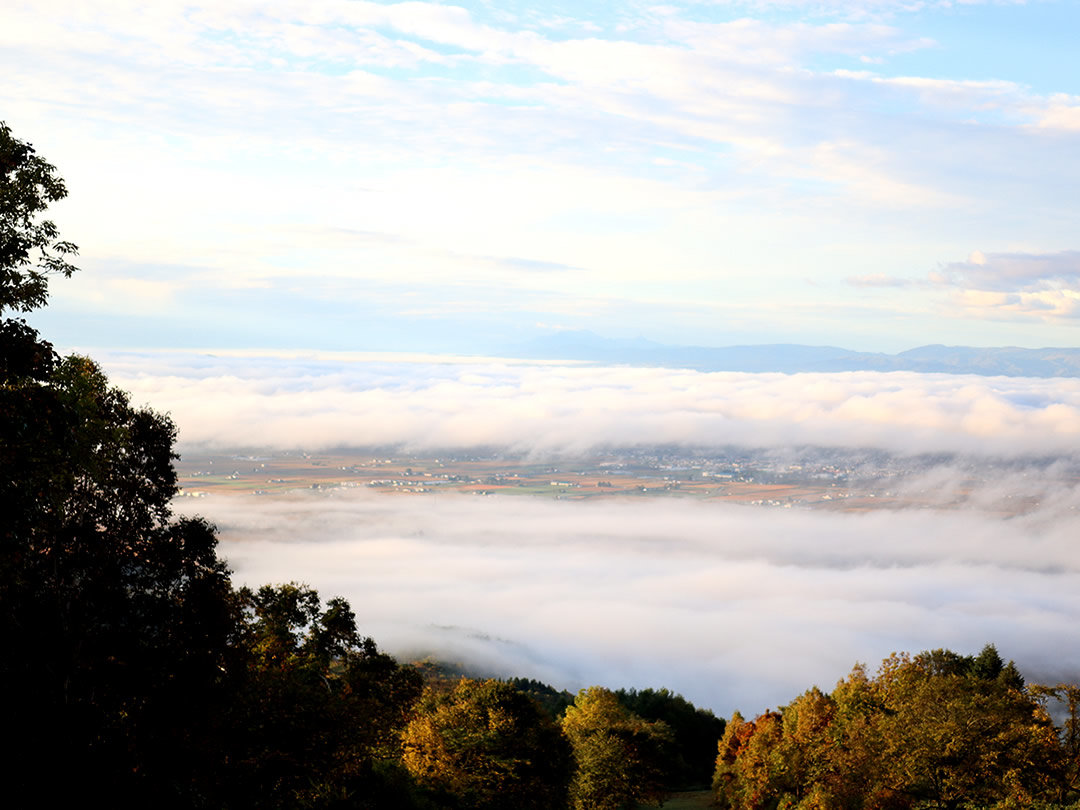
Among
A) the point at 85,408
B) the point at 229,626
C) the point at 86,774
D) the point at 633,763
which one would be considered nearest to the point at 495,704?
the point at 633,763

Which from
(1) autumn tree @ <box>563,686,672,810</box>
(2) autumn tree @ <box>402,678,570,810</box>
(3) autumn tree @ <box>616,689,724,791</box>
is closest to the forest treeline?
(2) autumn tree @ <box>402,678,570,810</box>

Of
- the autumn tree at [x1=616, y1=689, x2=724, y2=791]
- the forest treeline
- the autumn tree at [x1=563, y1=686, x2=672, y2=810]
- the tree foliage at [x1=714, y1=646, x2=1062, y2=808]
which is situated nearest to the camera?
the forest treeline

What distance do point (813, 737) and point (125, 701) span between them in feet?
163

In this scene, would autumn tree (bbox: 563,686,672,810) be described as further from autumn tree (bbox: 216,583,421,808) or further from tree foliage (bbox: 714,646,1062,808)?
autumn tree (bbox: 216,583,421,808)

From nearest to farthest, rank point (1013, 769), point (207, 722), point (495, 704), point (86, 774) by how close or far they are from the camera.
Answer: point (86, 774), point (207, 722), point (1013, 769), point (495, 704)

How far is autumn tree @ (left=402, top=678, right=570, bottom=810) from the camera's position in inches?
1880

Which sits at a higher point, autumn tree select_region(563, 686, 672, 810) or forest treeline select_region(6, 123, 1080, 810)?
forest treeline select_region(6, 123, 1080, 810)

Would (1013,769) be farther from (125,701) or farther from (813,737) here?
(125,701)

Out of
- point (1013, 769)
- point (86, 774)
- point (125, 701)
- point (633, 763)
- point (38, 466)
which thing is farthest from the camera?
point (633, 763)

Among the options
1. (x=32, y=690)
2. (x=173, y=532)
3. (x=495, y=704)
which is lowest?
(x=495, y=704)

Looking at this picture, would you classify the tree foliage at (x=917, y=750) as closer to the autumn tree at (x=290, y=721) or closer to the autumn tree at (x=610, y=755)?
the autumn tree at (x=610, y=755)

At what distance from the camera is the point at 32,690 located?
64.9ft

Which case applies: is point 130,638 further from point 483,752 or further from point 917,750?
point 917,750

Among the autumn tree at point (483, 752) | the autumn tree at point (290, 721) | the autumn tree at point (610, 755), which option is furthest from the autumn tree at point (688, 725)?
the autumn tree at point (290, 721)
